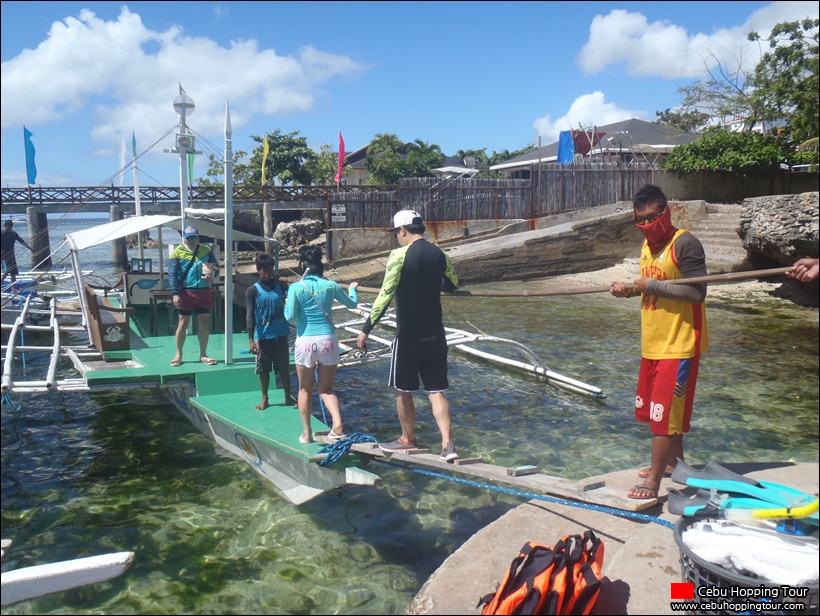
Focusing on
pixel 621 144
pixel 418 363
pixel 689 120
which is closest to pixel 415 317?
pixel 418 363

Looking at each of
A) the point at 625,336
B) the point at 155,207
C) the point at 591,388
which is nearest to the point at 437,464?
the point at 591,388

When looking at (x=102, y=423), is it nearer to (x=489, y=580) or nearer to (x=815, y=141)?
(x=489, y=580)

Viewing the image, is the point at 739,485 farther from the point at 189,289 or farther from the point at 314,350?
the point at 189,289

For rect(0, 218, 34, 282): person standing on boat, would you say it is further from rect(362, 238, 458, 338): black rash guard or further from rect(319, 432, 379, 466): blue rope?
rect(362, 238, 458, 338): black rash guard

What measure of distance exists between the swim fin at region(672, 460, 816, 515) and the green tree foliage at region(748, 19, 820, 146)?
41.1 ft

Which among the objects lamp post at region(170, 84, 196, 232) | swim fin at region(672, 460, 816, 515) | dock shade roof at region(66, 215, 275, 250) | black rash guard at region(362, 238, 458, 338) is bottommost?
swim fin at region(672, 460, 816, 515)

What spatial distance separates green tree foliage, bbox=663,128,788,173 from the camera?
1708 cm

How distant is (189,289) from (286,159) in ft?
108

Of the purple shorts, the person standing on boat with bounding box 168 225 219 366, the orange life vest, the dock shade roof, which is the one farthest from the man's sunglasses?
the dock shade roof

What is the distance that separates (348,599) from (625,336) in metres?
9.38

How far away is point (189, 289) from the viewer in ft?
25.4

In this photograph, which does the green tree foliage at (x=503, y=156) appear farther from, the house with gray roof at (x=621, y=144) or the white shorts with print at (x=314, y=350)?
the white shorts with print at (x=314, y=350)

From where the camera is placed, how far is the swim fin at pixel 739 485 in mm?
2912

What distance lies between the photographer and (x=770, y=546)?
284cm
